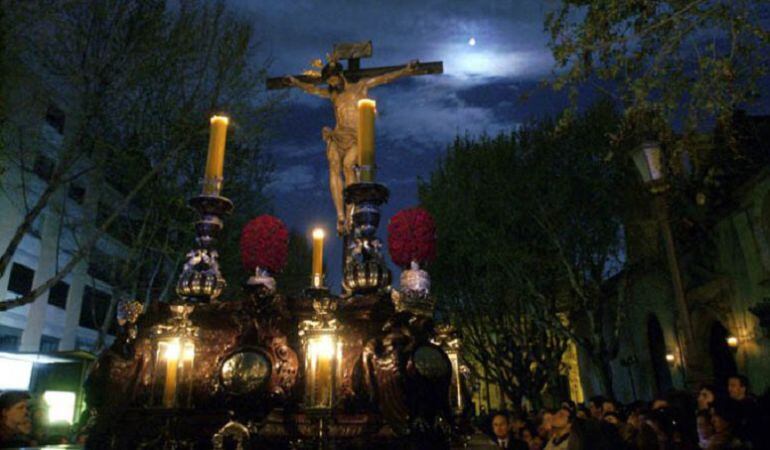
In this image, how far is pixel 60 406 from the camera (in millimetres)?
12117

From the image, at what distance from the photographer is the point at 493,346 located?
23.1 metres

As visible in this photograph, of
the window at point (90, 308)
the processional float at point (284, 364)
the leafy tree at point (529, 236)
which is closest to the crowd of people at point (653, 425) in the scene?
the processional float at point (284, 364)

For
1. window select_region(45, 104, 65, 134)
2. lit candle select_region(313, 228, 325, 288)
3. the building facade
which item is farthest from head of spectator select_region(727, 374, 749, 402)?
window select_region(45, 104, 65, 134)

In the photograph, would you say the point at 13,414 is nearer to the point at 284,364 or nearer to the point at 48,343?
the point at 284,364

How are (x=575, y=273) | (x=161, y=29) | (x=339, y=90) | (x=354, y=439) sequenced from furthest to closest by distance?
(x=575, y=273), (x=161, y=29), (x=339, y=90), (x=354, y=439)

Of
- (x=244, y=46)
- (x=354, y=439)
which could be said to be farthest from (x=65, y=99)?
(x=354, y=439)

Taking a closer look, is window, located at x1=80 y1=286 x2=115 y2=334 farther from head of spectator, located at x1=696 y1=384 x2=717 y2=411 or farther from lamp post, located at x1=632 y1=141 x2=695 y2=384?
head of spectator, located at x1=696 y1=384 x2=717 y2=411

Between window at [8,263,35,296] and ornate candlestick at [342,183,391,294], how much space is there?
2347cm

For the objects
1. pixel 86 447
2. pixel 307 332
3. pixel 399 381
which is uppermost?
pixel 307 332

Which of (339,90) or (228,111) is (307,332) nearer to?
(339,90)

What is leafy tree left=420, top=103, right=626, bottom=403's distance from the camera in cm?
1730

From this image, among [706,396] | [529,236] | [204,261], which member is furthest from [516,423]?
[529,236]

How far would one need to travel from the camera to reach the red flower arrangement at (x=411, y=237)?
4547 millimetres

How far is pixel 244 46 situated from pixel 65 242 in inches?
720
